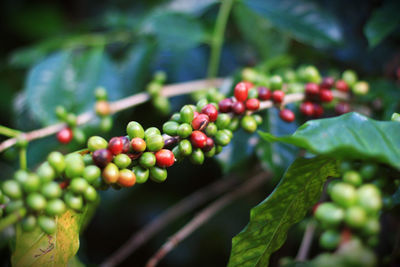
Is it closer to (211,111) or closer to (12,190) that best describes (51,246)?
(12,190)

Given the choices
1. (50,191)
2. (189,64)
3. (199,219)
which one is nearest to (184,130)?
(50,191)

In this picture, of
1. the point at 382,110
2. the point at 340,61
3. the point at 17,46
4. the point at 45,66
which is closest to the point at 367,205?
the point at 382,110

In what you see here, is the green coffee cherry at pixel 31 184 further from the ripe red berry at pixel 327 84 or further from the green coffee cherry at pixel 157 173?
the ripe red berry at pixel 327 84

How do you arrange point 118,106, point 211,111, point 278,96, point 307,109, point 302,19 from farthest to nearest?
point 302,19
point 118,106
point 307,109
point 278,96
point 211,111

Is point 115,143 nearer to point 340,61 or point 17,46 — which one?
point 340,61

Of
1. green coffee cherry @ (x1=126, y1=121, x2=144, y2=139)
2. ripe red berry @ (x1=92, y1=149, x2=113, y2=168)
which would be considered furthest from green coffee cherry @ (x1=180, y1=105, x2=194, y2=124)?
ripe red berry @ (x1=92, y1=149, x2=113, y2=168)

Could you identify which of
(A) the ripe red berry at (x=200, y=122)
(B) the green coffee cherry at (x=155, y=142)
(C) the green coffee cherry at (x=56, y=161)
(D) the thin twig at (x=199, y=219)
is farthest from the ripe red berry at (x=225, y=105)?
(D) the thin twig at (x=199, y=219)
